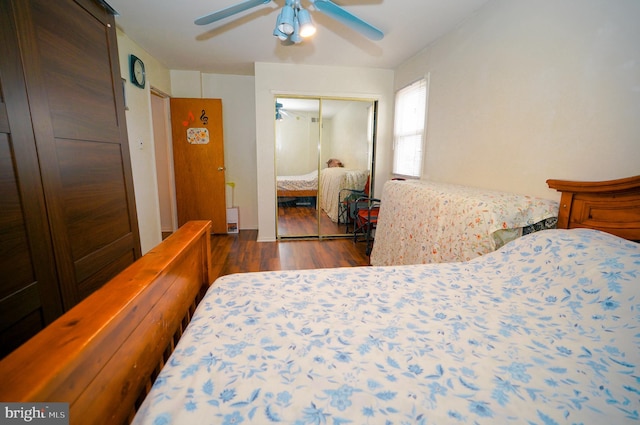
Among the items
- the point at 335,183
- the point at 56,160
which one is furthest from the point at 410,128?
the point at 56,160

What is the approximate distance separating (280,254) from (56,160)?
7.93 feet

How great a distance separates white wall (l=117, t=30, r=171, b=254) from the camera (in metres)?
2.73

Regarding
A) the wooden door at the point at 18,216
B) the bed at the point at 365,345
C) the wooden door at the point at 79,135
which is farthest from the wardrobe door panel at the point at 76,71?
the bed at the point at 365,345

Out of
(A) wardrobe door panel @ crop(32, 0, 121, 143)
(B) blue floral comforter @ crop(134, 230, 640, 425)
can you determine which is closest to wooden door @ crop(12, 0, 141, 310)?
(A) wardrobe door panel @ crop(32, 0, 121, 143)

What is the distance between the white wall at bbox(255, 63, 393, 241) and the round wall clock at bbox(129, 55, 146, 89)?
126 cm

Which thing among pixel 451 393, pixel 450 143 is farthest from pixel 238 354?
pixel 450 143

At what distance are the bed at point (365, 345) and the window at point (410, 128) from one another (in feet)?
6.76

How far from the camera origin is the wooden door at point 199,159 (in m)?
3.85

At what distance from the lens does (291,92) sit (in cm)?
358

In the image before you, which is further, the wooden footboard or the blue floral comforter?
the blue floral comforter

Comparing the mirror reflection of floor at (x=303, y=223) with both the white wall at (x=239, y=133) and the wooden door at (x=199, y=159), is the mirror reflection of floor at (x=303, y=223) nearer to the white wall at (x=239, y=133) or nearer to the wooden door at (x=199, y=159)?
the white wall at (x=239, y=133)

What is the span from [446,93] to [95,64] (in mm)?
2699

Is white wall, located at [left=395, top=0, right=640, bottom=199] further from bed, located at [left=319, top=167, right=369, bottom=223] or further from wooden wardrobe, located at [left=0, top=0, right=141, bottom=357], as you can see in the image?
wooden wardrobe, located at [left=0, top=0, right=141, bottom=357]

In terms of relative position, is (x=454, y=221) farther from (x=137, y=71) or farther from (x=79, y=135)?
(x=137, y=71)
